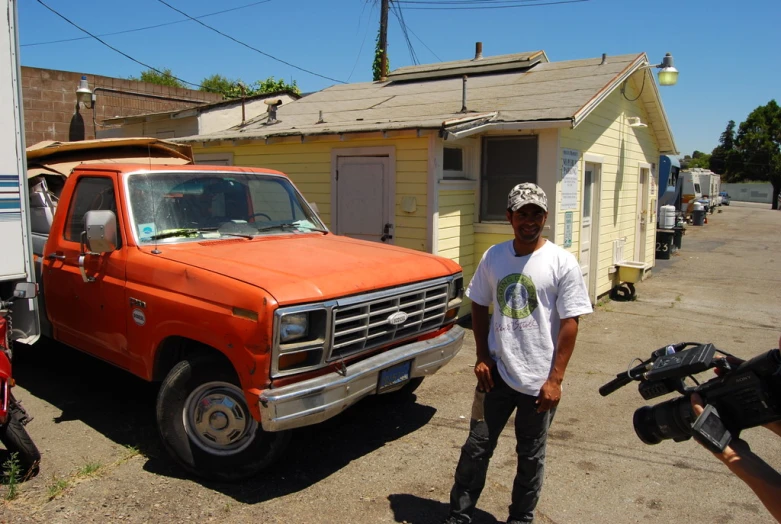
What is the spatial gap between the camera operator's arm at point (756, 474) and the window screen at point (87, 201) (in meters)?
4.28

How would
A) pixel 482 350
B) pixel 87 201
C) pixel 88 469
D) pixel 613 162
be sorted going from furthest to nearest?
pixel 613 162
pixel 87 201
pixel 88 469
pixel 482 350

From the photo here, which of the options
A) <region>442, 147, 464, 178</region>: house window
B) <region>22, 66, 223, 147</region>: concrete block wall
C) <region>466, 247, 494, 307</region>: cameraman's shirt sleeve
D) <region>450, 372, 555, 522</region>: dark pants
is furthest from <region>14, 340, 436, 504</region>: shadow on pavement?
<region>22, 66, 223, 147</region>: concrete block wall

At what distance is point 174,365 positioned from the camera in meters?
4.38

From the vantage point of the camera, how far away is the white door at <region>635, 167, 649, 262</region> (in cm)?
1295

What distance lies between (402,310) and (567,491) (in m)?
1.57

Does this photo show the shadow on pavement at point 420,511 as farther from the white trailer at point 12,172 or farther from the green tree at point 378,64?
the green tree at point 378,64

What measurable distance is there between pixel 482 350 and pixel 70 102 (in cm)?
1547

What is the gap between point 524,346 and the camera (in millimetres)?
3303

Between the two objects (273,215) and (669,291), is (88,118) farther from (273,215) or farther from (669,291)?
(669,291)

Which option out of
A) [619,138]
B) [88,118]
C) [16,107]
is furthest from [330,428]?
[88,118]

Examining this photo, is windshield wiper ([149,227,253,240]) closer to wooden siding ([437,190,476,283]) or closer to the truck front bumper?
the truck front bumper

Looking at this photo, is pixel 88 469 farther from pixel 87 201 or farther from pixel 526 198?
pixel 526 198

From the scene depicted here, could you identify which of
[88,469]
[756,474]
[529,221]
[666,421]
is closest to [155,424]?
[88,469]

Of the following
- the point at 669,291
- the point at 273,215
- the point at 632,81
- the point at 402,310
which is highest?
the point at 632,81
